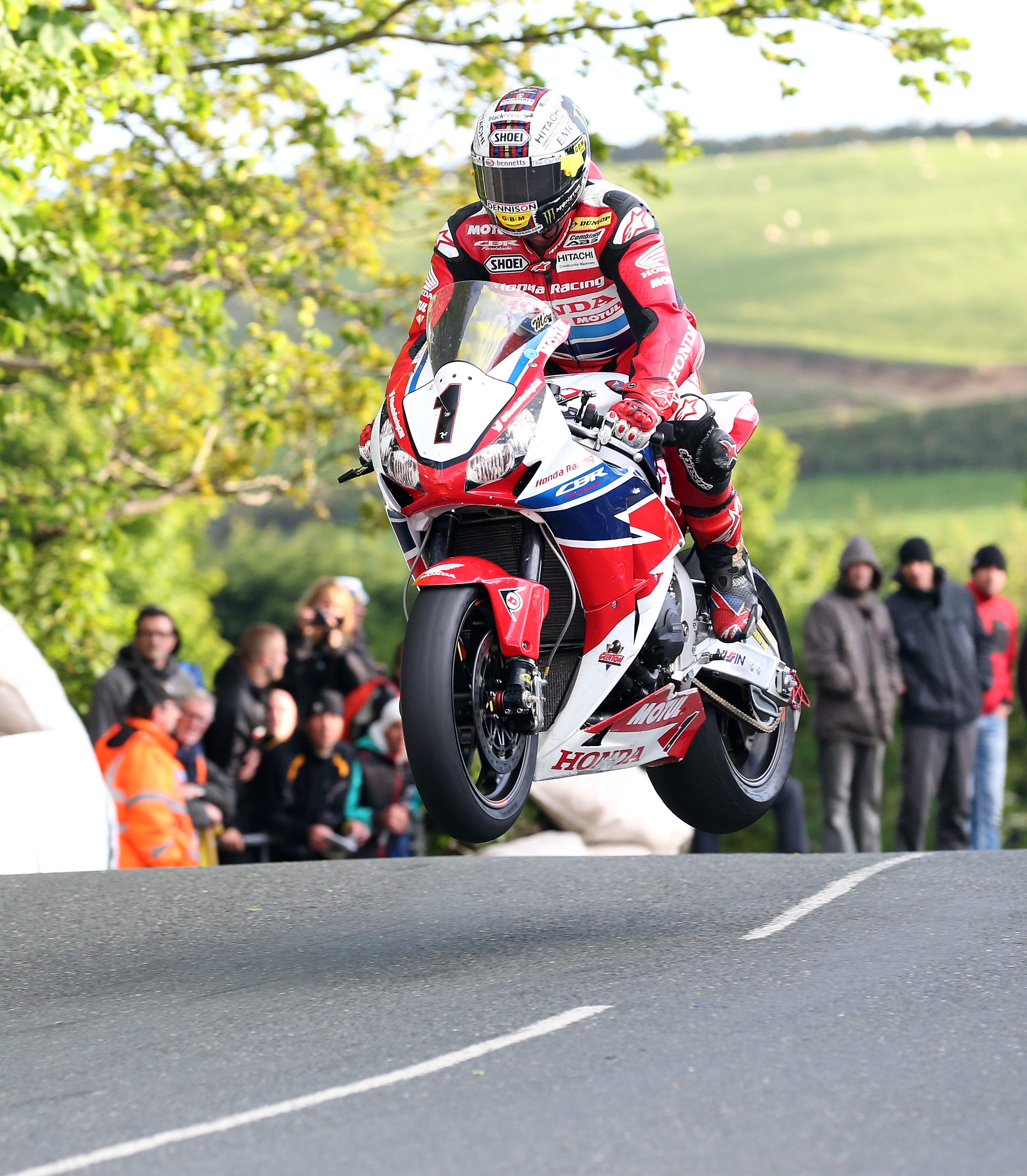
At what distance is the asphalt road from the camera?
4.06m

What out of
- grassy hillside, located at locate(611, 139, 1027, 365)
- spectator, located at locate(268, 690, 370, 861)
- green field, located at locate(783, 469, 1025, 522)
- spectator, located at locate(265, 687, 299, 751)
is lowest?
spectator, located at locate(268, 690, 370, 861)

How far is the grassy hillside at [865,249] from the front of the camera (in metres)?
96.1

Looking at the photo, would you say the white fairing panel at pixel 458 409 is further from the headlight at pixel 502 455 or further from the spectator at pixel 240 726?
the spectator at pixel 240 726

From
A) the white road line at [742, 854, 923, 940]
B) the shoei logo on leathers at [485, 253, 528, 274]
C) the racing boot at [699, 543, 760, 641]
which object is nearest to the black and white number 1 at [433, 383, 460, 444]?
the shoei logo on leathers at [485, 253, 528, 274]

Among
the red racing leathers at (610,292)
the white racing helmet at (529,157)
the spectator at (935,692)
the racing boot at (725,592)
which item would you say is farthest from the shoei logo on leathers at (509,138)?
the spectator at (935,692)

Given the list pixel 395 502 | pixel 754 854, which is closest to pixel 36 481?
pixel 754 854

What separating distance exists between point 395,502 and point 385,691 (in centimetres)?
476

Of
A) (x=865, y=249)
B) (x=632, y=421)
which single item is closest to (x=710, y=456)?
(x=632, y=421)

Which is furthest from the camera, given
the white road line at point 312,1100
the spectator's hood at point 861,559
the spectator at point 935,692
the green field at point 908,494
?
the green field at point 908,494

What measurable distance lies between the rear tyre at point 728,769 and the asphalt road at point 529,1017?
0.42m

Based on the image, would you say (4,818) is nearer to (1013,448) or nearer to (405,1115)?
(405,1115)

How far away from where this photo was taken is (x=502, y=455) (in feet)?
17.9

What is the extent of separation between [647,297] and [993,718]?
7.07m

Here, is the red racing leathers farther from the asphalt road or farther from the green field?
the green field
